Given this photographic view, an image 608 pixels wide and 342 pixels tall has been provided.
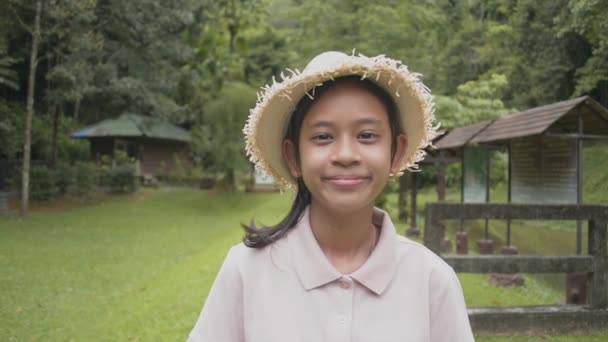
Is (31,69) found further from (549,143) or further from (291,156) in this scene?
(291,156)

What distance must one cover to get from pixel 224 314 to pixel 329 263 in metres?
0.32

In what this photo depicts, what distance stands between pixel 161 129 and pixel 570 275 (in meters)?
21.5

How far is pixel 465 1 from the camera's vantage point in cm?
751

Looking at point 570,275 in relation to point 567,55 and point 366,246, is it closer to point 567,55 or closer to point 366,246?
point 567,55

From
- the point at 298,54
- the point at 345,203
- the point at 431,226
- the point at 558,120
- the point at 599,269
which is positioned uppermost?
the point at 298,54

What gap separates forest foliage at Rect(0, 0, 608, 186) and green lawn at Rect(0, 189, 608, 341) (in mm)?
2202

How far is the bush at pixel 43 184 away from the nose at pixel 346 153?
10936mm

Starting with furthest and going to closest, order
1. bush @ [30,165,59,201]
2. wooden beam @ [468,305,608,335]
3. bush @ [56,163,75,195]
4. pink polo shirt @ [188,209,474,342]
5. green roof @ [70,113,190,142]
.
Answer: green roof @ [70,113,190,142]
bush @ [56,163,75,195]
bush @ [30,165,59,201]
wooden beam @ [468,305,608,335]
pink polo shirt @ [188,209,474,342]

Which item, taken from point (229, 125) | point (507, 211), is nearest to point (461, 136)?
point (507, 211)

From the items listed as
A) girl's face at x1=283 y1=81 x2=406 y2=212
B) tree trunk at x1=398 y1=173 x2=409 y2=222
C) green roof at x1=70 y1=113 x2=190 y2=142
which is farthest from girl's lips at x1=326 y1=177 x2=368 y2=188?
green roof at x1=70 y1=113 x2=190 y2=142

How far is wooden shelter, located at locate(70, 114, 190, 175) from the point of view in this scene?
67.5 ft

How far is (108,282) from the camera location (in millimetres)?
5879

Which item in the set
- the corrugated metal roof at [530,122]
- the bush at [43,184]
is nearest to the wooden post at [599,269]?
the corrugated metal roof at [530,122]

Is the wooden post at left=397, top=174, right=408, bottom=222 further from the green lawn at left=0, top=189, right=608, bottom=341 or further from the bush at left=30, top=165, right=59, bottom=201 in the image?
the bush at left=30, top=165, right=59, bottom=201
